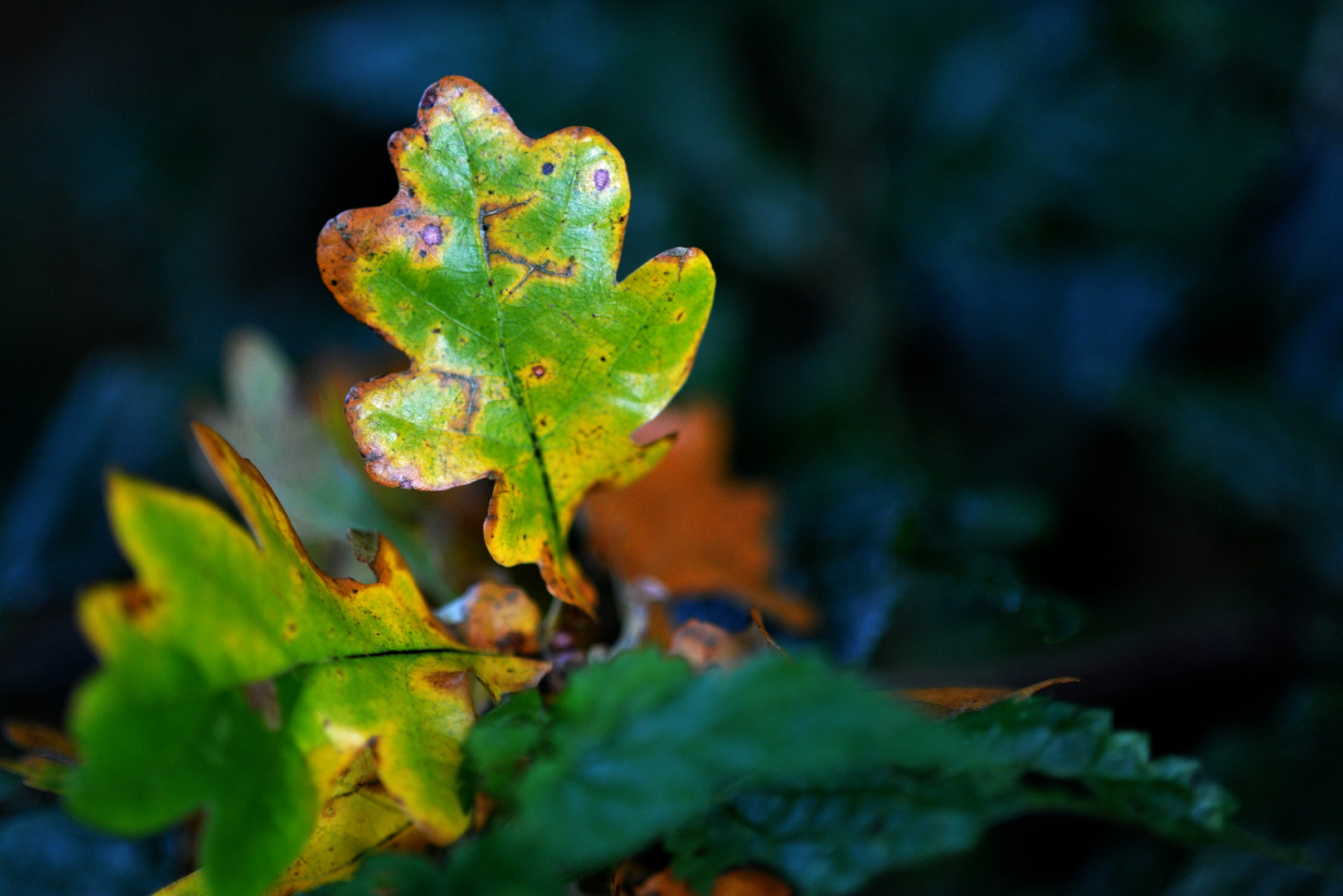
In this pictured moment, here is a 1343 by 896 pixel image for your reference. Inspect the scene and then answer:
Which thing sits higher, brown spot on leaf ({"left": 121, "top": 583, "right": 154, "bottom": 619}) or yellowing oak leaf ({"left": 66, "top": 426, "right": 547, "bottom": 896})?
brown spot on leaf ({"left": 121, "top": 583, "right": 154, "bottom": 619})

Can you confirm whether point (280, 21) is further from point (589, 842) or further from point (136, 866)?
point (589, 842)

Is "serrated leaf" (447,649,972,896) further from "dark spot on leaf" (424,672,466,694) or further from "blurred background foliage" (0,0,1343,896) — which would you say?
"blurred background foliage" (0,0,1343,896)

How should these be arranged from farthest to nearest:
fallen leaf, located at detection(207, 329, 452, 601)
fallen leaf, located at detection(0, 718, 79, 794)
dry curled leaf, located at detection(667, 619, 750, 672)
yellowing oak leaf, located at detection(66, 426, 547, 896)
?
fallen leaf, located at detection(207, 329, 452, 601) → dry curled leaf, located at detection(667, 619, 750, 672) → fallen leaf, located at detection(0, 718, 79, 794) → yellowing oak leaf, located at detection(66, 426, 547, 896)

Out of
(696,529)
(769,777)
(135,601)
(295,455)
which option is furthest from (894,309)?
(135,601)

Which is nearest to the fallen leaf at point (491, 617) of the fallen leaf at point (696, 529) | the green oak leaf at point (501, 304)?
the green oak leaf at point (501, 304)

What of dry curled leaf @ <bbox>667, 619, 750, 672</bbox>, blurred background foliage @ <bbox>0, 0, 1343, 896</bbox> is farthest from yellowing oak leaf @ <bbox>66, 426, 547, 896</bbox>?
blurred background foliage @ <bbox>0, 0, 1343, 896</bbox>

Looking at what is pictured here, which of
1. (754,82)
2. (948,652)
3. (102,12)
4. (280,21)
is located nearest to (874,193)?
(754,82)

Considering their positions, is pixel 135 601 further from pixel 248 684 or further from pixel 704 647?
pixel 704 647
